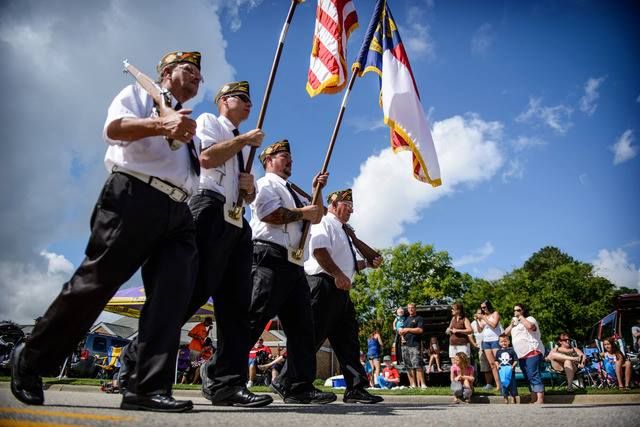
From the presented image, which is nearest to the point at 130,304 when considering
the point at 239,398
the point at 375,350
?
the point at 375,350

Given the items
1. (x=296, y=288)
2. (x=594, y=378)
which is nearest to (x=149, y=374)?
(x=296, y=288)

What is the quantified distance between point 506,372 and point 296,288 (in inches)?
213

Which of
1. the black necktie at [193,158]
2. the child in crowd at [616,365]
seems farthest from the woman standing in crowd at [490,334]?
the black necktie at [193,158]

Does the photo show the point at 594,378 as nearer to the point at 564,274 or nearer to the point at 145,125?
the point at 145,125

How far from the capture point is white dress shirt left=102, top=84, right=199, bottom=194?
9.57 ft

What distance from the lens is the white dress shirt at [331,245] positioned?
17.7 feet

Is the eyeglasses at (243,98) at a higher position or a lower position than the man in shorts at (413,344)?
higher

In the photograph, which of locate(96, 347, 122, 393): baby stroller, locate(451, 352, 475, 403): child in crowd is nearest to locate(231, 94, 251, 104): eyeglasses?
locate(451, 352, 475, 403): child in crowd

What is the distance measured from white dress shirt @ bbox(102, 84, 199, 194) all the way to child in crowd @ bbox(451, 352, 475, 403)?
264 inches

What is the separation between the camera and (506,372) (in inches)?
329

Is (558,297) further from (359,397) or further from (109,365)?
(359,397)

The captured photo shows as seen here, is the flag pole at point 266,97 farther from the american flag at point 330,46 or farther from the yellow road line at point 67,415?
the yellow road line at point 67,415

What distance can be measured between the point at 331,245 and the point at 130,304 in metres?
11.9

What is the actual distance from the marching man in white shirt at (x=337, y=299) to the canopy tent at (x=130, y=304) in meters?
9.23
